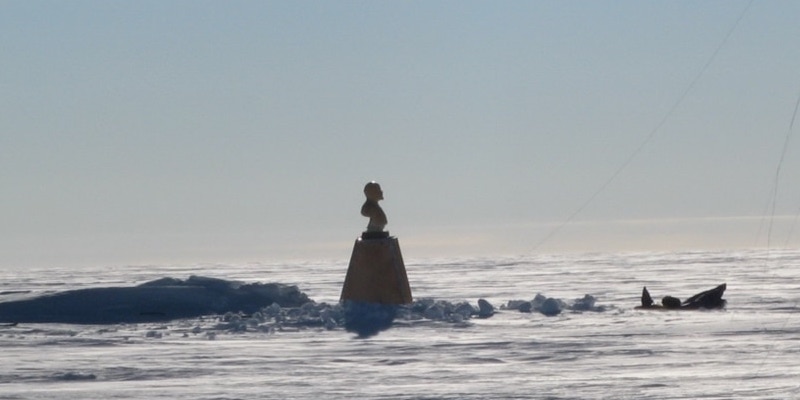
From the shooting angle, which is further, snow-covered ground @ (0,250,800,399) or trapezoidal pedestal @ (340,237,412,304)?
trapezoidal pedestal @ (340,237,412,304)

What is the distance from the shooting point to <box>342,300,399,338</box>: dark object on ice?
13.4m

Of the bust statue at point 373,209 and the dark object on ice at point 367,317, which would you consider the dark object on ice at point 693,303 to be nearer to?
the dark object on ice at point 367,317

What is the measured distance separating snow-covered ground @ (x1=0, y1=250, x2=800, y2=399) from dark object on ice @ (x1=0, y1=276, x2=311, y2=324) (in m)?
0.23

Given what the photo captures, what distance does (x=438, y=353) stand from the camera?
11.2 meters

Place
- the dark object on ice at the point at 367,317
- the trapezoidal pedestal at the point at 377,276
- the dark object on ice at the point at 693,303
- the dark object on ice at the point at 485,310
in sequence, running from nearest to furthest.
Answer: the dark object on ice at the point at 367,317
the dark object on ice at the point at 485,310
the dark object on ice at the point at 693,303
the trapezoidal pedestal at the point at 377,276

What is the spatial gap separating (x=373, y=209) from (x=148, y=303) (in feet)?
9.60

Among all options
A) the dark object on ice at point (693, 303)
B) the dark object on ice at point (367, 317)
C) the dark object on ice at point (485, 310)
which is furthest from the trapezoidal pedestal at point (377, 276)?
the dark object on ice at point (693, 303)

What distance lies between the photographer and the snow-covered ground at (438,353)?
358 inches

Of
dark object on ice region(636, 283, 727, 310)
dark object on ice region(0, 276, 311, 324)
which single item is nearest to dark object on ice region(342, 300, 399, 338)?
dark object on ice region(0, 276, 311, 324)

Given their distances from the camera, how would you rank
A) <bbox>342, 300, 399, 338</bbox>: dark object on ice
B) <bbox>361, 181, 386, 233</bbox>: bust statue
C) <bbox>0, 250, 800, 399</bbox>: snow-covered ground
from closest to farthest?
1. <bbox>0, 250, 800, 399</bbox>: snow-covered ground
2. <bbox>342, 300, 399, 338</bbox>: dark object on ice
3. <bbox>361, 181, 386, 233</bbox>: bust statue

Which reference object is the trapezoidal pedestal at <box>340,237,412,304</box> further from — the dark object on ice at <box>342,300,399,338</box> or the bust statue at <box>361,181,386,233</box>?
the bust statue at <box>361,181,386,233</box>

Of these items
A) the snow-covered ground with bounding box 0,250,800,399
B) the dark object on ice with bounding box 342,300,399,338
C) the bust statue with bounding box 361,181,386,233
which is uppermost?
the bust statue with bounding box 361,181,386,233

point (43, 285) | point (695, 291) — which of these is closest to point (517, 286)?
point (695, 291)

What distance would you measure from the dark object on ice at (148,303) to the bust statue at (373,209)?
130 cm
